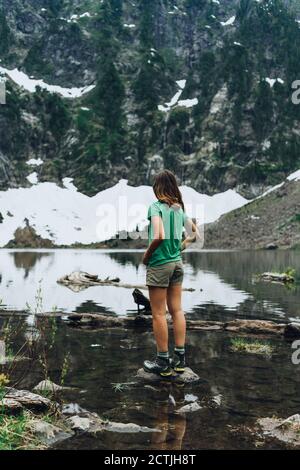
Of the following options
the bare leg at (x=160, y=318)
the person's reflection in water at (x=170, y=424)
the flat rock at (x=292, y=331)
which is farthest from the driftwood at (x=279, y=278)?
the person's reflection in water at (x=170, y=424)

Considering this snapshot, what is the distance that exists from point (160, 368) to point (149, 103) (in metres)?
161

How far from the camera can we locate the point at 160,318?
8.20 m

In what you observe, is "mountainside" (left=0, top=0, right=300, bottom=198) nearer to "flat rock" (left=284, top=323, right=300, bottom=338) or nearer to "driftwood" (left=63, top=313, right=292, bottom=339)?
"driftwood" (left=63, top=313, right=292, bottom=339)

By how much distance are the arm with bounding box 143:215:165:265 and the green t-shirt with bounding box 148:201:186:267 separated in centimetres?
10

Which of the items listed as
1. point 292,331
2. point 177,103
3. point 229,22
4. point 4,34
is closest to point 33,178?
point 177,103

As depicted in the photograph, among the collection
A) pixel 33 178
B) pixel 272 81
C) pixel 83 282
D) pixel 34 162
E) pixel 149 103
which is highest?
pixel 272 81

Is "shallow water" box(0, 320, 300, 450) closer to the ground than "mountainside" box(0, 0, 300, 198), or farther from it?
closer to the ground

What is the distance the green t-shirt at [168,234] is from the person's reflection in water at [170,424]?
219cm

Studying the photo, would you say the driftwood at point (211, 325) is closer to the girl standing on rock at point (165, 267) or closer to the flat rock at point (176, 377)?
the girl standing on rock at point (165, 267)

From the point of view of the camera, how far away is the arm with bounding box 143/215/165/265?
8.01 meters

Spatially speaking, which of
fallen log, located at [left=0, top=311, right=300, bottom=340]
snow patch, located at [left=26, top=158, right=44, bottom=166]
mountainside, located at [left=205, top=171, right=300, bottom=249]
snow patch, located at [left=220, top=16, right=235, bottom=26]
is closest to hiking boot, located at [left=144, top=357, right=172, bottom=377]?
fallen log, located at [left=0, top=311, right=300, bottom=340]

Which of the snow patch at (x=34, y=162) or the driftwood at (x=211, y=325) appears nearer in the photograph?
the driftwood at (x=211, y=325)

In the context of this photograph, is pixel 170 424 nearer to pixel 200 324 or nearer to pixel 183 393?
pixel 183 393

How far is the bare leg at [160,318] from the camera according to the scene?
8.16 meters
